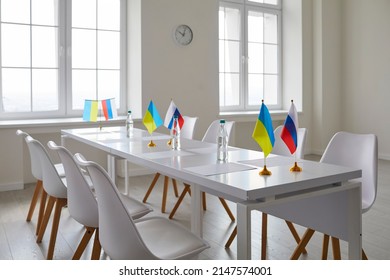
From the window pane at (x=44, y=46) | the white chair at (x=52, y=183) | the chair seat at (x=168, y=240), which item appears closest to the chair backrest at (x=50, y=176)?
the white chair at (x=52, y=183)

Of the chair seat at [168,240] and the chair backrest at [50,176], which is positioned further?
the chair backrest at [50,176]

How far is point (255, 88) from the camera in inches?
294

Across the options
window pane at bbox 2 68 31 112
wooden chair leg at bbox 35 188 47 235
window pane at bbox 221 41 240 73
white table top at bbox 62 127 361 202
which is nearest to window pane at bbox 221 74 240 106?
window pane at bbox 221 41 240 73

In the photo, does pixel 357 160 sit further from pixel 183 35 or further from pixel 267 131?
pixel 183 35

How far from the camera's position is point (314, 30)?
738cm

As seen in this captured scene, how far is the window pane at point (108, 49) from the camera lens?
19.2 ft

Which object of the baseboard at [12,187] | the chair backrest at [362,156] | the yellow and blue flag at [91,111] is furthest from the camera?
the baseboard at [12,187]

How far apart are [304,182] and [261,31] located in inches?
239

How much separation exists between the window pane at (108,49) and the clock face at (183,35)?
0.86 metres

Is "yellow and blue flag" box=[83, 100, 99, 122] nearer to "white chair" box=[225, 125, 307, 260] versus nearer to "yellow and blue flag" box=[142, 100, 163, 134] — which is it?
"yellow and blue flag" box=[142, 100, 163, 134]

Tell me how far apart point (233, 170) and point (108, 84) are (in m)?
4.22

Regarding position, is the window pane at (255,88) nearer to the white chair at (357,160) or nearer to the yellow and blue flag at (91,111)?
the yellow and blue flag at (91,111)
